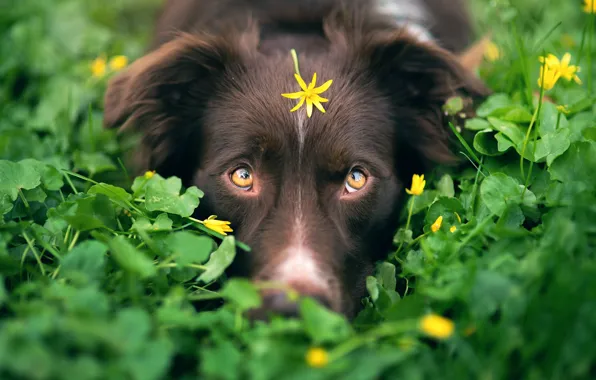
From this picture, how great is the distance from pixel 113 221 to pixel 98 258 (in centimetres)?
47

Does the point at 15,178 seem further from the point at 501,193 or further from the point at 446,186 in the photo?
the point at 501,193

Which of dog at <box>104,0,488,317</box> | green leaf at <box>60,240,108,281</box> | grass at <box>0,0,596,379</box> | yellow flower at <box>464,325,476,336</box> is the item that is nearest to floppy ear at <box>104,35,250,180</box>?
dog at <box>104,0,488,317</box>

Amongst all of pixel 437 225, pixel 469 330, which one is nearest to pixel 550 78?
pixel 437 225

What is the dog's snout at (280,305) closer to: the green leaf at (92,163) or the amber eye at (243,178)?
the amber eye at (243,178)

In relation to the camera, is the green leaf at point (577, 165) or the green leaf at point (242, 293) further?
the green leaf at point (577, 165)

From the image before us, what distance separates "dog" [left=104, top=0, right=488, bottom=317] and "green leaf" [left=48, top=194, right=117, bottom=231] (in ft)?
1.57

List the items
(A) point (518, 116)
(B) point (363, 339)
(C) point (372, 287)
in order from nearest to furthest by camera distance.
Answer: (B) point (363, 339), (C) point (372, 287), (A) point (518, 116)

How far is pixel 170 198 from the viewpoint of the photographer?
2646mm

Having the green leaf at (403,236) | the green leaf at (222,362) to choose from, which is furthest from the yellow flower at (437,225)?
the green leaf at (222,362)

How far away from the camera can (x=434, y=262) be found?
7.74 ft

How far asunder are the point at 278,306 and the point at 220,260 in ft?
0.92

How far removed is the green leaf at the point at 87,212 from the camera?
8.02ft

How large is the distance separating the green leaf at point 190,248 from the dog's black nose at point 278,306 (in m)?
0.27

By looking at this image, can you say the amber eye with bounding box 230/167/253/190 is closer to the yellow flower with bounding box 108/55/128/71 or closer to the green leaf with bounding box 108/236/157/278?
the green leaf with bounding box 108/236/157/278
